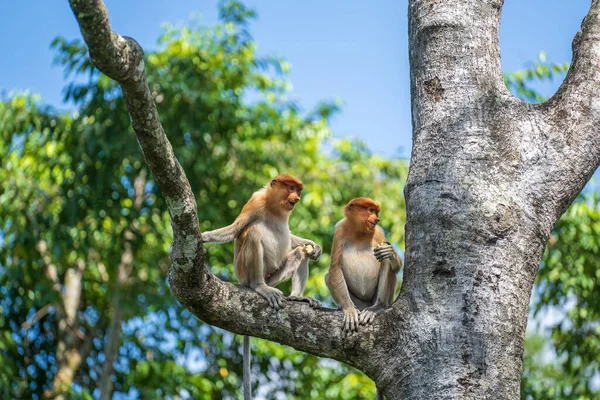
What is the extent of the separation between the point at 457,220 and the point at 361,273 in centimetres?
171

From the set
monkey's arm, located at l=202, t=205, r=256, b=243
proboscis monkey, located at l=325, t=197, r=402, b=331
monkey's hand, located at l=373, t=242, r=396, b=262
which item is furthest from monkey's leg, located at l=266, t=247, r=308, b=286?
monkey's hand, located at l=373, t=242, r=396, b=262

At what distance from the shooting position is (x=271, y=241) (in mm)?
4535

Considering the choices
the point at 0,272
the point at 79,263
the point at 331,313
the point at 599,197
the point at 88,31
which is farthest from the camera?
the point at 79,263

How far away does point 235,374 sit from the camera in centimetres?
856

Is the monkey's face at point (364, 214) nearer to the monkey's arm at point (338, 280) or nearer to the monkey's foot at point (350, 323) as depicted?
the monkey's arm at point (338, 280)

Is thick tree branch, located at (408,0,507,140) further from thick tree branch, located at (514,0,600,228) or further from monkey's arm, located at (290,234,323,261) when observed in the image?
monkey's arm, located at (290,234,323,261)

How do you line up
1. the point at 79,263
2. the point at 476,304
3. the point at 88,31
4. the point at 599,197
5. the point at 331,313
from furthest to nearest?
the point at 79,263 < the point at 599,197 < the point at 331,313 < the point at 476,304 < the point at 88,31

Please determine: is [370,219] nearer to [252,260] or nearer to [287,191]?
[287,191]

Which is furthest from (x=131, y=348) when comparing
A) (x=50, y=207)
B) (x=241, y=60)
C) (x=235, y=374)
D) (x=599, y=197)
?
(x=599, y=197)

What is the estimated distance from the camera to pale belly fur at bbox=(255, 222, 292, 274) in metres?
4.53

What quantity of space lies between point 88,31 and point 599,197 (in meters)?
6.04

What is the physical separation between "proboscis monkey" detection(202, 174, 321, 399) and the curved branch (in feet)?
3.86

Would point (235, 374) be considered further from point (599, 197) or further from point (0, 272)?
point (599, 197)

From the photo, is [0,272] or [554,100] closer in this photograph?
[554,100]
